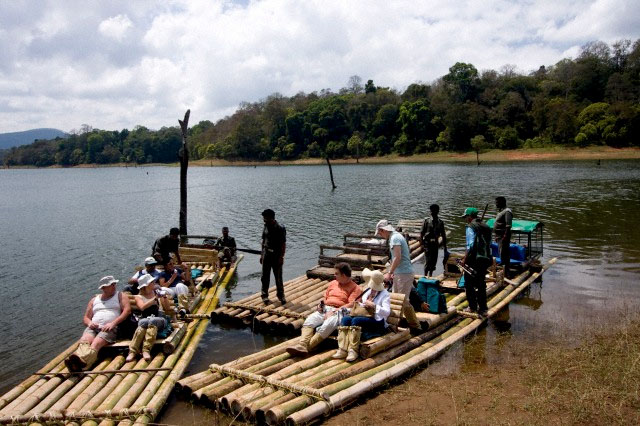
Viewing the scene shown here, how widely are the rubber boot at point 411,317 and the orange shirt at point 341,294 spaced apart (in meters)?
1.03

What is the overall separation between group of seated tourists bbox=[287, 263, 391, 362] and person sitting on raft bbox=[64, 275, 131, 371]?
3.63 m

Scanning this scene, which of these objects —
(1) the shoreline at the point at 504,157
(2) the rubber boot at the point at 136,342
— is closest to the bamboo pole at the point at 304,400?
(2) the rubber boot at the point at 136,342

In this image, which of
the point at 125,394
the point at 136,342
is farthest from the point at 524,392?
the point at 136,342

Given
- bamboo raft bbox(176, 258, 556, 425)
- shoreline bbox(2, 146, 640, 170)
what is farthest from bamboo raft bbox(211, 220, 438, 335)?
shoreline bbox(2, 146, 640, 170)

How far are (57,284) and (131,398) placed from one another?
549 inches

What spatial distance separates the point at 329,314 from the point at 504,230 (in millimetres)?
7323

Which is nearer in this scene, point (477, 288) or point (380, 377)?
point (380, 377)

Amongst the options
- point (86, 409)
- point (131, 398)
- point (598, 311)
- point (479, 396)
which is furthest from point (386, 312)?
point (598, 311)

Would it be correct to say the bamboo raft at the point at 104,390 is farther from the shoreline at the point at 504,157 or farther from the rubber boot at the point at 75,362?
the shoreline at the point at 504,157

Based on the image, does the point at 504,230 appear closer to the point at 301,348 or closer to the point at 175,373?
the point at 301,348

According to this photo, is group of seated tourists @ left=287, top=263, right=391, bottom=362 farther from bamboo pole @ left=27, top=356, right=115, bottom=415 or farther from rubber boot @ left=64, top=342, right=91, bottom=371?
rubber boot @ left=64, top=342, right=91, bottom=371

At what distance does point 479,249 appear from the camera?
36.9 feet

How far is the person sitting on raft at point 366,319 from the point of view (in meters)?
8.93

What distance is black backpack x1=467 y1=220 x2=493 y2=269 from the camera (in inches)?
443
